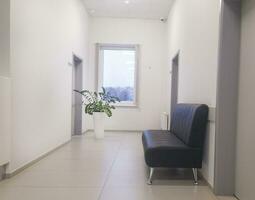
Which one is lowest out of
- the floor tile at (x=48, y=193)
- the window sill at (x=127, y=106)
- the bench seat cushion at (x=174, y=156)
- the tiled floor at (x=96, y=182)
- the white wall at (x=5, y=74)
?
the tiled floor at (x=96, y=182)

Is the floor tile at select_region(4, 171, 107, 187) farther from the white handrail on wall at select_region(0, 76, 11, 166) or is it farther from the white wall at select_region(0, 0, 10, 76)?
the white wall at select_region(0, 0, 10, 76)

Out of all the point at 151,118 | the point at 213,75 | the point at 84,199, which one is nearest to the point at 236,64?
the point at 213,75

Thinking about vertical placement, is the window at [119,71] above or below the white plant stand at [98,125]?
above

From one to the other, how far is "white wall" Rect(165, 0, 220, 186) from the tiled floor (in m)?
0.44

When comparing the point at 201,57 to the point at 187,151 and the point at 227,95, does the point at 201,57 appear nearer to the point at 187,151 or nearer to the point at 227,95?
the point at 227,95

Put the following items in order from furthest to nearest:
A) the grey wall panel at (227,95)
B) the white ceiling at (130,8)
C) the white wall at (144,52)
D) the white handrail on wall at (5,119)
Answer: the white wall at (144,52)
the white ceiling at (130,8)
the white handrail on wall at (5,119)
the grey wall panel at (227,95)

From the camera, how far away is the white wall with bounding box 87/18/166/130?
8.59 meters

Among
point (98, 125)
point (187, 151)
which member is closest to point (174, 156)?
point (187, 151)

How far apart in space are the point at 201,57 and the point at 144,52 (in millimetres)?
4964

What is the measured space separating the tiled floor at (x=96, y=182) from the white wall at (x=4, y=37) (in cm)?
138

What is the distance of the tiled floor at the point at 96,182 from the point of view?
2799mm

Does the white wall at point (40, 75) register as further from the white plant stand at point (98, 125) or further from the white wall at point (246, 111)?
the white wall at point (246, 111)

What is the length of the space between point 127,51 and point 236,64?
623cm

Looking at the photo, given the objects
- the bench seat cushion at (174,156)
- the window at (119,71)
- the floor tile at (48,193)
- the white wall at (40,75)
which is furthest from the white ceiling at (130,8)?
the floor tile at (48,193)
